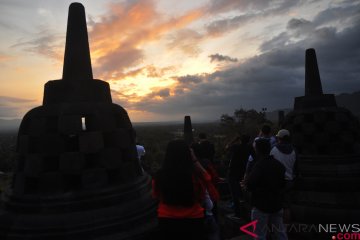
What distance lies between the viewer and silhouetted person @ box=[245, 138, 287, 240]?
3600mm

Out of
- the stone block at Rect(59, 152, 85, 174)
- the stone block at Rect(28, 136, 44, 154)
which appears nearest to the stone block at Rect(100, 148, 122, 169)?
the stone block at Rect(59, 152, 85, 174)

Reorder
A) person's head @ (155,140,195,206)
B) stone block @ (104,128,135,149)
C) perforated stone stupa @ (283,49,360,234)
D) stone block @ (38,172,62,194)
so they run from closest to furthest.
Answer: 1. person's head @ (155,140,195,206)
2. stone block @ (38,172,62,194)
3. stone block @ (104,128,135,149)
4. perforated stone stupa @ (283,49,360,234)

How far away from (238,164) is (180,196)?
136 inches

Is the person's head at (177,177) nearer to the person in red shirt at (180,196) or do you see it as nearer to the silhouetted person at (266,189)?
the person in red shirt at (180,196)

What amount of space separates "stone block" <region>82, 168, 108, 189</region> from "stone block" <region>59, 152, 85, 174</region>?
129 millimetres

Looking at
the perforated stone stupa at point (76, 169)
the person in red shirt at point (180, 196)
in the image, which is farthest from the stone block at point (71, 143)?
the person in red shirt at point (180, 196)

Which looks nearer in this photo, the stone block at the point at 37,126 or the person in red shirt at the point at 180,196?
the person in red shirt at the point at 180,196

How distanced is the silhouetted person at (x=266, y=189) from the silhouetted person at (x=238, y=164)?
6.94 ft

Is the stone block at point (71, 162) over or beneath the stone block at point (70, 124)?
beneath

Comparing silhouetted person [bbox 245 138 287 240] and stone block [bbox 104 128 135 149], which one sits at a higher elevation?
stone block [bbox 104 128 135 149]

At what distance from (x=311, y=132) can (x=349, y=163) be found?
3.92ft

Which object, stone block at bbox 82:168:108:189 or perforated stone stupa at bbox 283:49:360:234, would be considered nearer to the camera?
stone block at bbox 82:168:108:189

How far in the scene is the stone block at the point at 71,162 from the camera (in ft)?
13.2

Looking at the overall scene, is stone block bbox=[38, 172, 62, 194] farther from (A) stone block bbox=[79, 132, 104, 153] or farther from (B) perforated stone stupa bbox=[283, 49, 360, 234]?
(B) perforated stone stupa bbox=[283, 49, 360, 234]
